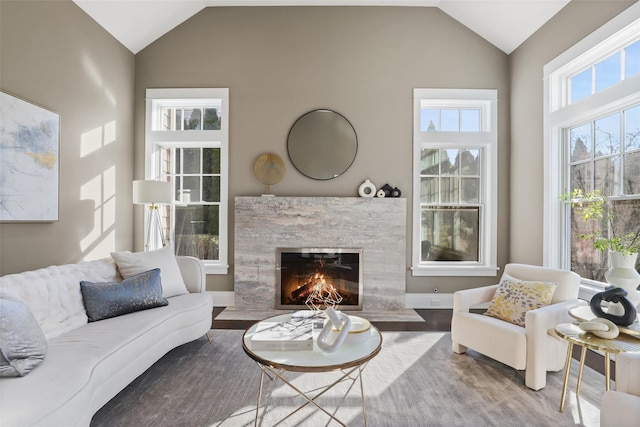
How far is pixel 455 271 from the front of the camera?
13.6 feet

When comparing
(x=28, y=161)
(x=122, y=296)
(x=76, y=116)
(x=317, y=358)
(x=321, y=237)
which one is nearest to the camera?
(x=317, y=358)

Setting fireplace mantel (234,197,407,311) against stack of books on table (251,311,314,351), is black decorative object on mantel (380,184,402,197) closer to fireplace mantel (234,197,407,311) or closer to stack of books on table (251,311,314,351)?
fireplace mantel (234,197,407,311)

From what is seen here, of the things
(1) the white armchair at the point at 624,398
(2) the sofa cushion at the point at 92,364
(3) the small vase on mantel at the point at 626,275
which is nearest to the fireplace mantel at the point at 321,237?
(2) the sofa cushion at the point at 92,364

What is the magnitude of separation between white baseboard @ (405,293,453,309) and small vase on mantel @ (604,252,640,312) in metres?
2.07

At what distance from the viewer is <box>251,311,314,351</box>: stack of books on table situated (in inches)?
69.5

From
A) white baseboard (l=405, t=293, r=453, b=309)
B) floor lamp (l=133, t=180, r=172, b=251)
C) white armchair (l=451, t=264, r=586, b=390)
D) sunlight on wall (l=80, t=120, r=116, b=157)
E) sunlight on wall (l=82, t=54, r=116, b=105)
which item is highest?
sunlight on wall (l=82, t=54, r=116, b=105)

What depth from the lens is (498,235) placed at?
4.16 m

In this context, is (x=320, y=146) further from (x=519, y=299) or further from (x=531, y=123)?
(x=519, y=299)

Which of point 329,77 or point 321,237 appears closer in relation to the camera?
point 321,237

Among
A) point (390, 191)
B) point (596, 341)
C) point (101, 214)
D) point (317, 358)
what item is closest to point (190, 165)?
point (101, 214)

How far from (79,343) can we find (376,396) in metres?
1.83

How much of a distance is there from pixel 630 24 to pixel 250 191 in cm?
387

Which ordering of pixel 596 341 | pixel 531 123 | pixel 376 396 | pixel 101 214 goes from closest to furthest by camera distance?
pixel 596 341 < pixel 376 396 < pixel 101 214 < pixel 531 123

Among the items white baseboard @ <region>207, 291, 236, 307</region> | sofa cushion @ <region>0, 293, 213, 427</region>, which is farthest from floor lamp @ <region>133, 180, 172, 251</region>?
white baseboard @ <region>207, 291, 236, 307</region>
